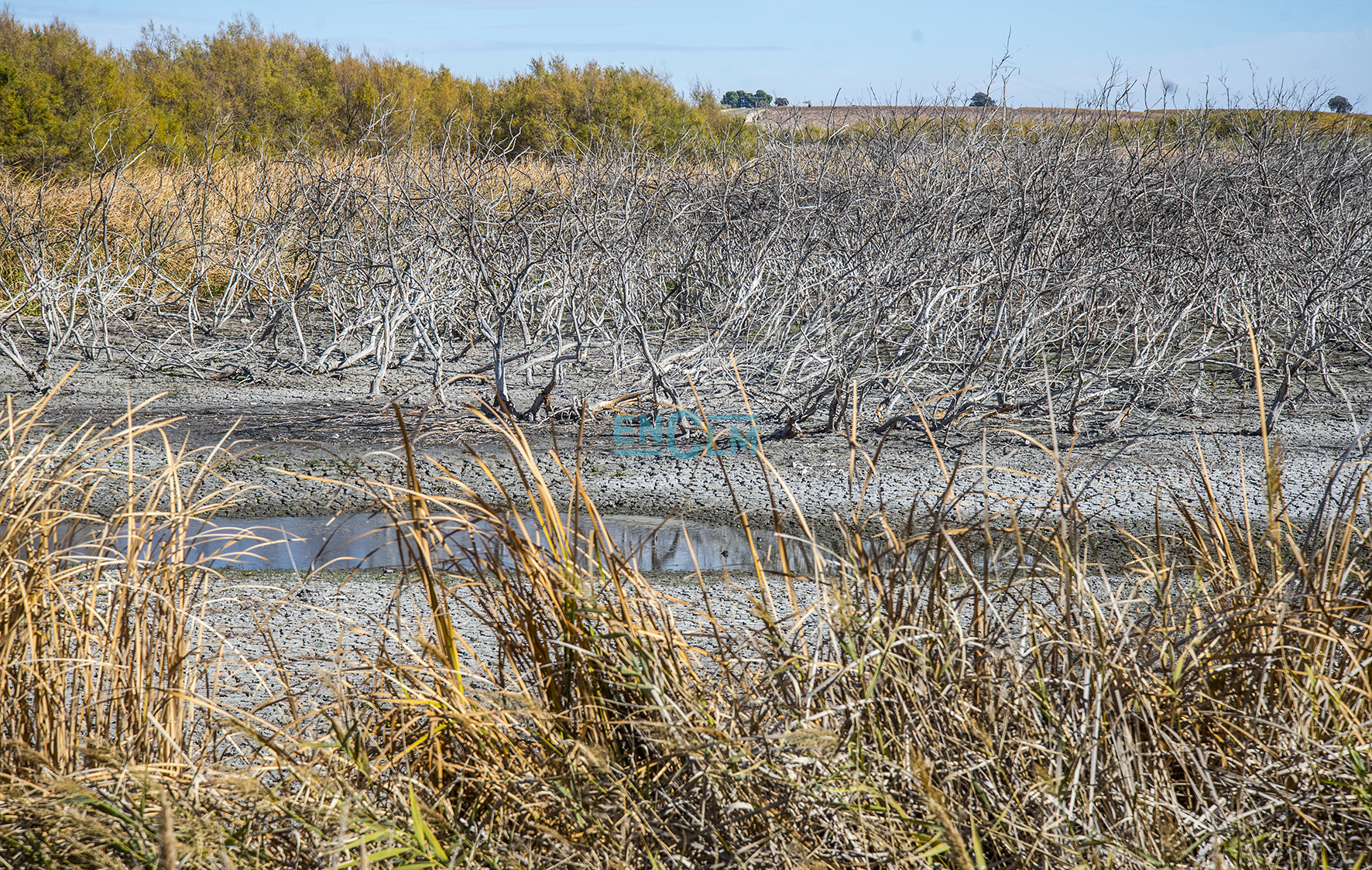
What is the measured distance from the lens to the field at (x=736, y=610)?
1694 millimetres

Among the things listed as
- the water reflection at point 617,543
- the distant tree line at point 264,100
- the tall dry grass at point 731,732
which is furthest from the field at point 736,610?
the distant tree line at point 264,100

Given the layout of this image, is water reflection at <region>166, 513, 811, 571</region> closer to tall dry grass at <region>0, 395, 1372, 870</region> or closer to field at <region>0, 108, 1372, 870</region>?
field at <region>0, 108, 1372, 870</region>

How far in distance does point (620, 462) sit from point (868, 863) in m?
4.56

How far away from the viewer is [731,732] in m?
1.82

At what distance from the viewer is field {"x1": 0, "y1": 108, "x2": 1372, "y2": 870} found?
1694 mm

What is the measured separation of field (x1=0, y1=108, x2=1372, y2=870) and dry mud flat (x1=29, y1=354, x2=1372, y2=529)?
5 cm

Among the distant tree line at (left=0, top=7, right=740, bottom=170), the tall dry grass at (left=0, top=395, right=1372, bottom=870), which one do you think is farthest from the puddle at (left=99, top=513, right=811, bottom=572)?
the distant tree line at (left=0, top=7, right=740, bottom=170)

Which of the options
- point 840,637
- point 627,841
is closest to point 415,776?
point 627,841

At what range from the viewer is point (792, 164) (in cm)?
980
